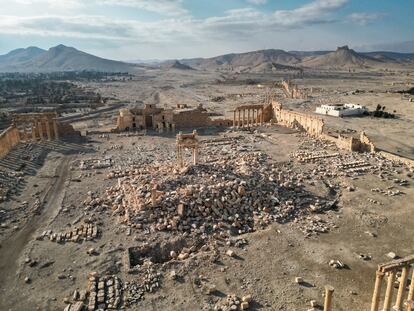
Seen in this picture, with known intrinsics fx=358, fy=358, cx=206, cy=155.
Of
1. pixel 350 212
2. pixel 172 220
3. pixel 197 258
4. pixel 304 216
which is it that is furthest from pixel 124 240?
pixel 350 212

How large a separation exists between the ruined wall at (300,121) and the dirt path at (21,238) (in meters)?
26.9

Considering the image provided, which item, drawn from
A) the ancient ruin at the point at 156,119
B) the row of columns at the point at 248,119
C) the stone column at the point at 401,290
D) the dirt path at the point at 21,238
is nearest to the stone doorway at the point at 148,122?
the ancient ruin at the point at 156,119

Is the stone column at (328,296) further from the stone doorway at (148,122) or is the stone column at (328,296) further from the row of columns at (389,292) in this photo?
the stone doorway at (148,122)

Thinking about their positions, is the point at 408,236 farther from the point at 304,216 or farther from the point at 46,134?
the point at 46,134

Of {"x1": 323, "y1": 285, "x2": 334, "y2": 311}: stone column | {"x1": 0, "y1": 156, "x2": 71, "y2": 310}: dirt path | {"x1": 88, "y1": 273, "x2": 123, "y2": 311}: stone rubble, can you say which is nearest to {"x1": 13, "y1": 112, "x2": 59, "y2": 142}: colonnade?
{"x1": 0, "y1": 156, "x2": 71, "y2": 310}: dirt path

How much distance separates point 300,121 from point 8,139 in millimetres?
32408

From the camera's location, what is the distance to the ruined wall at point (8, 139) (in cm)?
3375

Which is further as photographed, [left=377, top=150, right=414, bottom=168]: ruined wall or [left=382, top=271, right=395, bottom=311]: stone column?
[left=377, top=150, right=414, bottom=168]: ruined wall

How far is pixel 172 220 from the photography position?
64.5 ft

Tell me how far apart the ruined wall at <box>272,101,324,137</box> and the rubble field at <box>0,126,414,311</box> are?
948 centimetres

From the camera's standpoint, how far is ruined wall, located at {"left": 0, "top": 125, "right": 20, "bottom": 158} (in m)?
33.8

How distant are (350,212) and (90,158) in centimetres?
2307

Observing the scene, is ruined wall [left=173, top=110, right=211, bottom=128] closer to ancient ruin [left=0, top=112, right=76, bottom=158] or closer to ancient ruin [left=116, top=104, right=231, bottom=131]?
ancient ruin [left=116, top=104, right=231, bottom=131]

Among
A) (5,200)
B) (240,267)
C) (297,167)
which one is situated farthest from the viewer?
(297,167)
